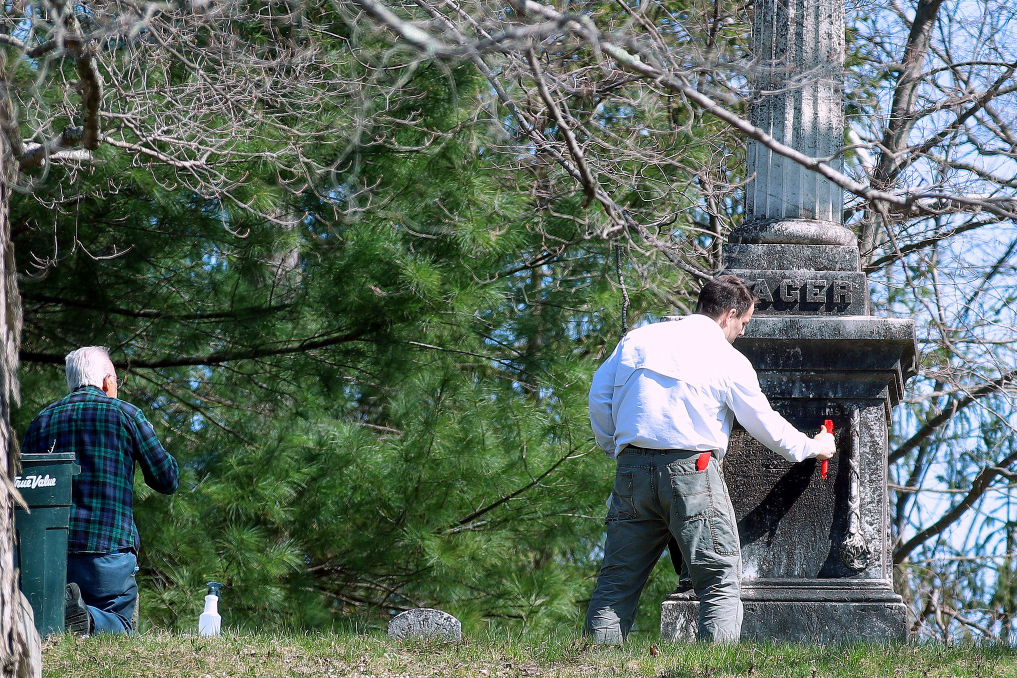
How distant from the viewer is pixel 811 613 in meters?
4.61

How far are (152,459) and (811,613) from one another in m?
2.71

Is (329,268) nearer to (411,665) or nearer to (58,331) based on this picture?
(58,331)

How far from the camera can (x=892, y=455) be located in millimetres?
12141

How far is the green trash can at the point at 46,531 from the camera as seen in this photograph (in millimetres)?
4695

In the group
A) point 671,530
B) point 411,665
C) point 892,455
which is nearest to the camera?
point 411,665

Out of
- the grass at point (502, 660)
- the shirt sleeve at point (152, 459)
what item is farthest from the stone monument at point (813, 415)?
the shirt sleeve at point (152, 459)

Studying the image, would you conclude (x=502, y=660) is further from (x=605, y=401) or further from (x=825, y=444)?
(x=825, y=444)

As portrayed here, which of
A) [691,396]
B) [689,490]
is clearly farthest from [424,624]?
[691,396]

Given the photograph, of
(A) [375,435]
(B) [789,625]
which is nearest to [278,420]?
(A) [375,435]

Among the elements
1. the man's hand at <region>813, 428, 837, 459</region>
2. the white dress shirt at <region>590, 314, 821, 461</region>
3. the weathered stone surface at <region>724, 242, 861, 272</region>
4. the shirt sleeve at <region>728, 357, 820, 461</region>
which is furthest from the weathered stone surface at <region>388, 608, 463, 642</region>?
the weathered stone surface at <region>724, 242, 861, 272</region>

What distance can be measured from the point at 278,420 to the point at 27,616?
4.74 m

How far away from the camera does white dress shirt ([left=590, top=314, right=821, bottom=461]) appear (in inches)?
161

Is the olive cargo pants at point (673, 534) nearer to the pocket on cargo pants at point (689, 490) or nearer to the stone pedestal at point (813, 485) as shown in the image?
the pocket on cargo pants at point (689, 490)

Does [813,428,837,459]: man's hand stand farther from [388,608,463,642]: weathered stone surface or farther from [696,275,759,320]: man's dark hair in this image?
[388,608,463,642]: weathered stone surface
